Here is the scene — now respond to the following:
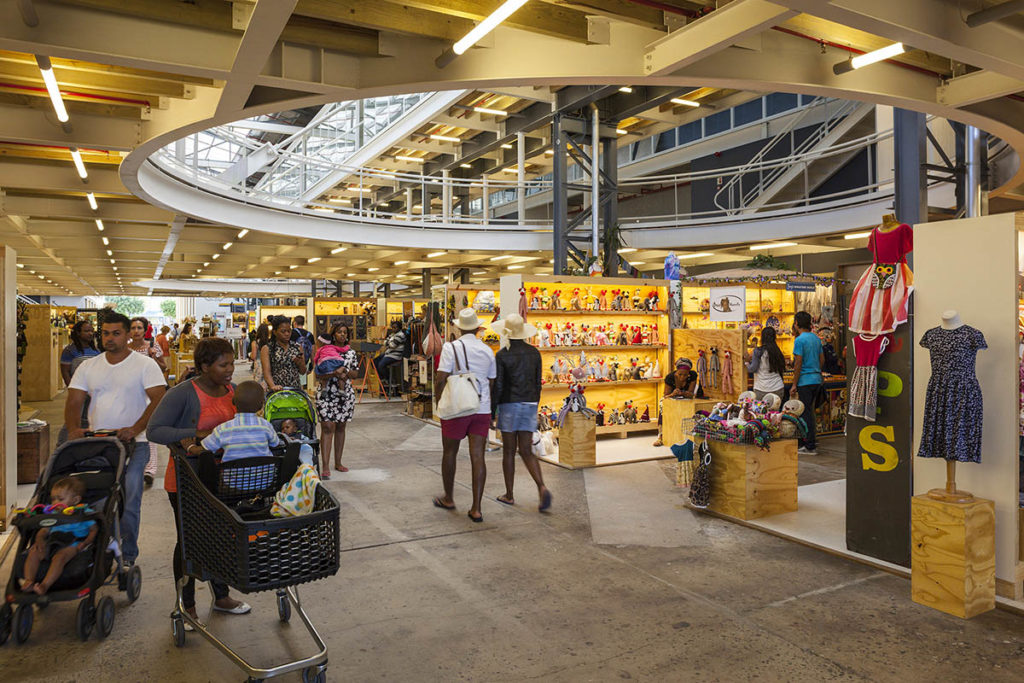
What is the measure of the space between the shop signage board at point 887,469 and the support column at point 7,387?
19.7ft

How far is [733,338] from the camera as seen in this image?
363 inches

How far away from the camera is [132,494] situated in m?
4.17

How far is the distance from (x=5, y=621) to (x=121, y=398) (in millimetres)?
1314

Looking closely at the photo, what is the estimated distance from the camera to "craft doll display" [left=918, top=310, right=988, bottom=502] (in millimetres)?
3955

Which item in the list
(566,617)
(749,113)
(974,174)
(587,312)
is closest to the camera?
(566,617)

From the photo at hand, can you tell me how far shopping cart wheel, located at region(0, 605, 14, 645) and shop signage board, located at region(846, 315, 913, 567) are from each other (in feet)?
16.4

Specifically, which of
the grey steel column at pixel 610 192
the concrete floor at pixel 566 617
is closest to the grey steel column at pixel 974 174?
the grey steel column at pixel 610 192

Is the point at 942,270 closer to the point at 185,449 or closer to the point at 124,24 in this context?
the point at 185,449

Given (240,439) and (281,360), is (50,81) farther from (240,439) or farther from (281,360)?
(240,439)

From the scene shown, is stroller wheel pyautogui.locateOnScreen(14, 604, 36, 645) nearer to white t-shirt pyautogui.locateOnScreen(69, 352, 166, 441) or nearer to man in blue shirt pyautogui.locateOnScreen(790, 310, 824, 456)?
white t-shirt pyautogui.locateOnScreen(69, 352, 166, 441)

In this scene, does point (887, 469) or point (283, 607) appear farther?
point (887, 469)

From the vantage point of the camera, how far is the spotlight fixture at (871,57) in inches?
199

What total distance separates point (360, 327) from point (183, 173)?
7595 millimetres

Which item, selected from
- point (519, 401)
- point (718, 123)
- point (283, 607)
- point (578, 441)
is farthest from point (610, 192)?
point (283, 607)
